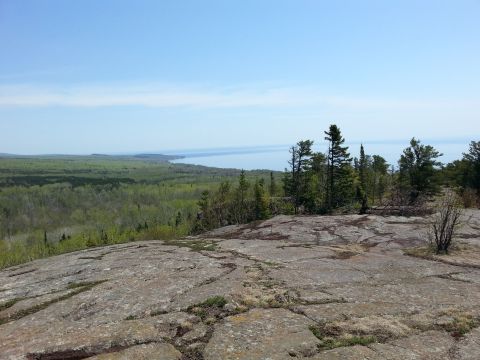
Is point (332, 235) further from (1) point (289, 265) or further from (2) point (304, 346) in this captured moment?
(2) point (304, 346)

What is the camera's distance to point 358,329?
10.1 metres

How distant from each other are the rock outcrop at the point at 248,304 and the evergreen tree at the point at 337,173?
3818cm

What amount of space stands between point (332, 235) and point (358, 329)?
15776mm

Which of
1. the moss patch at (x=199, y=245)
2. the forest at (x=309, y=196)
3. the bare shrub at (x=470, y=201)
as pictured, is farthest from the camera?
the forest at (x=309, y=196)

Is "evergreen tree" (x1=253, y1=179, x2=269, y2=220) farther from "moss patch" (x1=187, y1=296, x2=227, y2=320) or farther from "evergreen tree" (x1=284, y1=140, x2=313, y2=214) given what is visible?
"moss patch" (x1=187, y1=296, x2=227, y2=320)

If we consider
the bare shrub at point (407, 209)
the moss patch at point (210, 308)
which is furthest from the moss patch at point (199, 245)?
the bare shrub at point (407, 209)

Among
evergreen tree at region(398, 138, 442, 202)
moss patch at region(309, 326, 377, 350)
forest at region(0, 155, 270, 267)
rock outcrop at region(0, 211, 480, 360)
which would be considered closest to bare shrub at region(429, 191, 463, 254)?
rock outcrop at region(0, 211, 480, 360)

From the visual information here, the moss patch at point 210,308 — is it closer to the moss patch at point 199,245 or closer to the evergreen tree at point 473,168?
the moss patch at point 199,245

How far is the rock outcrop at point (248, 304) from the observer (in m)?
9.36

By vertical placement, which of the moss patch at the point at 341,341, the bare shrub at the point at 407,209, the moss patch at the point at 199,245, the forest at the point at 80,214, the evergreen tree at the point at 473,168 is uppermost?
the evergreen tree at the point at 473,168

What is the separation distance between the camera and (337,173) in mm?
62031

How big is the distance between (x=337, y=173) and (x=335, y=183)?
220 cm

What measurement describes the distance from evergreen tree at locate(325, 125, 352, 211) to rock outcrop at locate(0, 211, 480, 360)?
38.2 metres

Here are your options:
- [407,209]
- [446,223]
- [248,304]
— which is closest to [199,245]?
[248,304]
